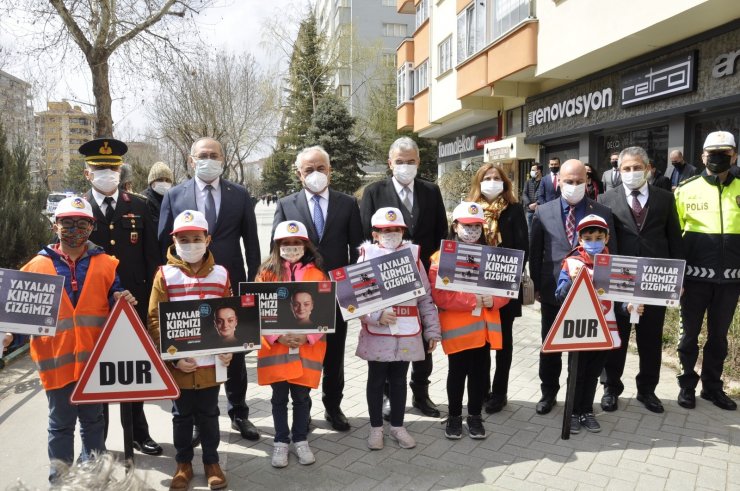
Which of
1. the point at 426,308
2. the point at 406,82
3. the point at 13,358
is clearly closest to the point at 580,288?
the point at 426,308

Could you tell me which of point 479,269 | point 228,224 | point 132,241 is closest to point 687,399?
point 479,269

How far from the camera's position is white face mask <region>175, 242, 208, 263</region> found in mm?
3707

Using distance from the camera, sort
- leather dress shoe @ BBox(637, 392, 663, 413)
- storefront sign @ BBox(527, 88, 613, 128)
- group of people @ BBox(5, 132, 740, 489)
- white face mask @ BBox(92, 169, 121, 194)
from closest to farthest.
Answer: group of people @ BBox(5, 132, 740, 489) < white face mask @ BBox(92, 169, 121, 194) < leather dress shoe @ BBox(637, 392, 663, 413) < storefront sign @ BBox(527, 88, 613, 128)

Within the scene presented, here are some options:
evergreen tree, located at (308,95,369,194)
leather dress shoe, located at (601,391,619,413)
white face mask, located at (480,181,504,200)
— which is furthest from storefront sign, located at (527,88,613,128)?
evergreen tree, located at (308,95,369,194)

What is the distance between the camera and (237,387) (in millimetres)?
4633

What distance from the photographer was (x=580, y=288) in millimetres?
4312

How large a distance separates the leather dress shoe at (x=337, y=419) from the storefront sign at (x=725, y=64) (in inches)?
353

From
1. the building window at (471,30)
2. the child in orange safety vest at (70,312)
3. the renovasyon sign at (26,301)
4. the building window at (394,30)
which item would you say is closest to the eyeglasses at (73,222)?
the child in orange safety vest at (70,312)

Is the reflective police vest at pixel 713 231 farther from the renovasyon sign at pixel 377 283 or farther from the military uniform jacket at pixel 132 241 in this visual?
the military uniform jacket at pixel 132 241

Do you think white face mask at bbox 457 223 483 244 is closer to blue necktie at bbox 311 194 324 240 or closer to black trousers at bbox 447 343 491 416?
black trousers at bbox 447 343 491 416

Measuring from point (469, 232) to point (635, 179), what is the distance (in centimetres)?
170

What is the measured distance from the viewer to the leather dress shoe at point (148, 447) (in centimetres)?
433

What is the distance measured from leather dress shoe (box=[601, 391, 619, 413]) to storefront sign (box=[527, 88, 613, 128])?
9781 mm

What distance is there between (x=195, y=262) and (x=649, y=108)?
11125 mm
